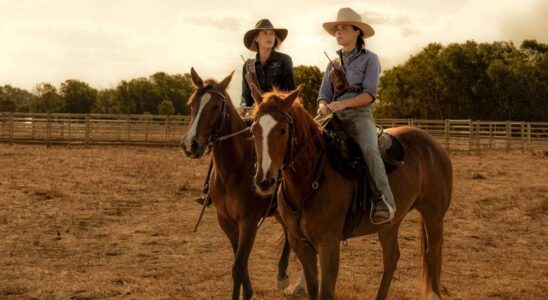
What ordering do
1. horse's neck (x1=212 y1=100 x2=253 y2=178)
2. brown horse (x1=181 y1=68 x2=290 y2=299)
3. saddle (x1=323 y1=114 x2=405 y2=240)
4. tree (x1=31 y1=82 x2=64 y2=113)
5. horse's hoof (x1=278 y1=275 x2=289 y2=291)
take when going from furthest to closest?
tree (x1=31 y1=82 x2=64 y2=113) → horse's hoof (x1=278 y1=275 x2=289 y2=291) → horse's neck (x1=212 y1=100 x2=253 y2=178) → brown horse (x1=181 y1=68 x2=290 y2=299) → saddle (x1=323 y1=114 x2=405 y2=240)

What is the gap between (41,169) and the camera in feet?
59.5

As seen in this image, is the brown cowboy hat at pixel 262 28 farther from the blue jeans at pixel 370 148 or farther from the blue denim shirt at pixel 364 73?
the blue jeans at pixel 370 148

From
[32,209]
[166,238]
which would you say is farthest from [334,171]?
[32,209]

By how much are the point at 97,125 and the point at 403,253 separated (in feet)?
85.7

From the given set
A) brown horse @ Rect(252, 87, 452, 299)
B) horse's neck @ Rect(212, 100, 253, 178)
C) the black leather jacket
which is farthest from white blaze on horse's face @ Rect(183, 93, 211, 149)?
the black leather jacket

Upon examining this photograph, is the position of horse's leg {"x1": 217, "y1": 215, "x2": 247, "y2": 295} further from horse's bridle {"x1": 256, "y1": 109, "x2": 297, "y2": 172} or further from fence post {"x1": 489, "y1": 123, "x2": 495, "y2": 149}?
fence post {"x1": 489, "y1": 123, "x2": 495, "y2": 149}

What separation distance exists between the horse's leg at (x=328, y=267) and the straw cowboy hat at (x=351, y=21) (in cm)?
185

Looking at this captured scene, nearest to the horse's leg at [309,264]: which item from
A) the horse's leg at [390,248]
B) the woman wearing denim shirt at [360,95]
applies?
the woman wearing denim shirt at [360,95]

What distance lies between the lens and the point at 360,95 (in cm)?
482

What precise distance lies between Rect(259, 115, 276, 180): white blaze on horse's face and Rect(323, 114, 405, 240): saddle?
0.85m

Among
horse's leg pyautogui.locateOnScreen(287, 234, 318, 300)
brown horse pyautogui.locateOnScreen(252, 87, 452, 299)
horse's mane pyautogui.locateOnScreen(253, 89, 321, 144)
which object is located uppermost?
horse's mane pyautogui.locateOnScreen(253, 89, 321, 144)

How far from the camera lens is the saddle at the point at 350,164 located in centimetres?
466

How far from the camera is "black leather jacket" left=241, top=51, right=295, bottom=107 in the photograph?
6320mm

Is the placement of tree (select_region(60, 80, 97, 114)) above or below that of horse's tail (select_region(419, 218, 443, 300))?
above
